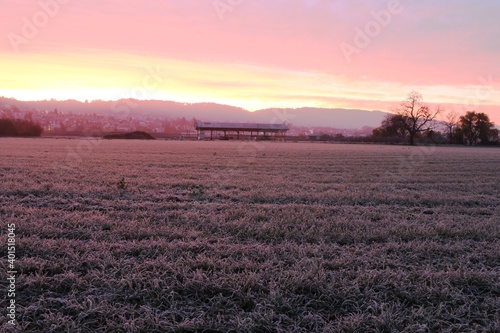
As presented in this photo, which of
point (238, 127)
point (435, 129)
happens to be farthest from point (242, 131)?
point (435, 129)

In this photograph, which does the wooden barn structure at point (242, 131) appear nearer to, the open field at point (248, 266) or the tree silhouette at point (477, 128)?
the tree silhouette at point (477, 128)

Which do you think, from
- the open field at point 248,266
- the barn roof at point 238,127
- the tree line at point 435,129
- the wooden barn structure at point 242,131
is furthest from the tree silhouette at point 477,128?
the open field at point 248,266

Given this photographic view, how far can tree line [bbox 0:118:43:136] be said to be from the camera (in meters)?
92.0

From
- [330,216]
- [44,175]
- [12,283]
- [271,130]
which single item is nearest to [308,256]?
[330,216]

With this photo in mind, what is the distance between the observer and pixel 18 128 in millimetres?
93000

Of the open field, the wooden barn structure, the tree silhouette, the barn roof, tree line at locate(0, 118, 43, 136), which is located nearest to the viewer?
the open field

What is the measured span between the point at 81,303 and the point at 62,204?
6.03m

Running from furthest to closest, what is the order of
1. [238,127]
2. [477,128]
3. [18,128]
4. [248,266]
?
[238,127], [477,128], [18,128], [248,266]

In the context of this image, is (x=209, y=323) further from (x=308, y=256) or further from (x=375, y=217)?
(x=375, y=217)

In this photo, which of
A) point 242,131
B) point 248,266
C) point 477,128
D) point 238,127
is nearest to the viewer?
point 248,266

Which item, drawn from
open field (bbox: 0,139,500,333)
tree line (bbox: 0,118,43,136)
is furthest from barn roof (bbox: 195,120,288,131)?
Result: open field (bbox: 0,139,500,333)

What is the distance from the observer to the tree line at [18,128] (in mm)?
92000

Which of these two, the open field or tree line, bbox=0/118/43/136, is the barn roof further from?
the open field

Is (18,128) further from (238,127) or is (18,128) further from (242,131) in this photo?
(242,131)
